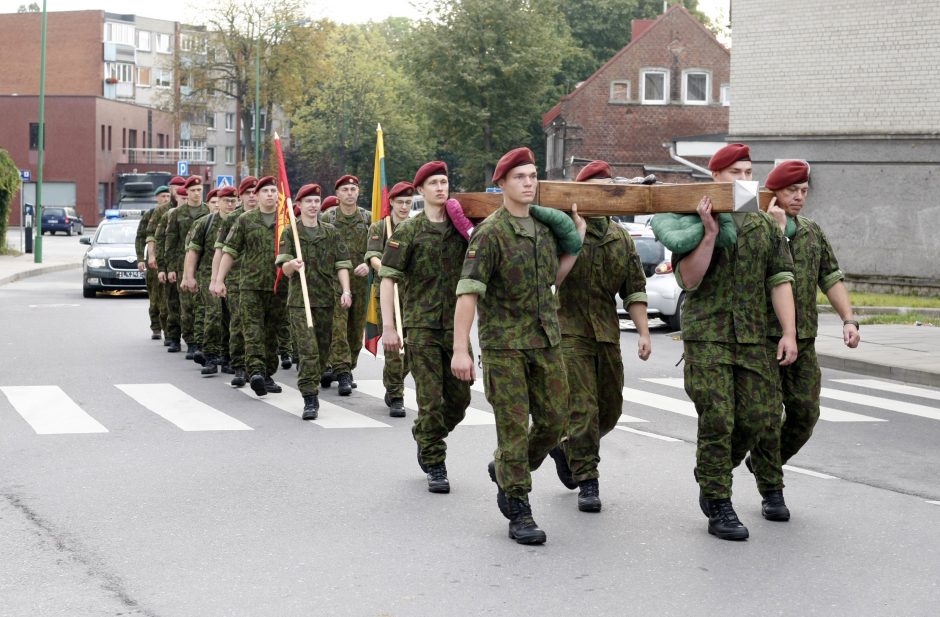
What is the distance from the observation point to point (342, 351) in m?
13.2

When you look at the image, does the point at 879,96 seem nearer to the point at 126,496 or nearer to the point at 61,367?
the point at 61,367

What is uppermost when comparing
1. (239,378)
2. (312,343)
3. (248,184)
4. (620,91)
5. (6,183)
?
(620,91)

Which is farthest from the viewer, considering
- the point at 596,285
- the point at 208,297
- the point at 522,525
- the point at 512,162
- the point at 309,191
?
the point at 208,297

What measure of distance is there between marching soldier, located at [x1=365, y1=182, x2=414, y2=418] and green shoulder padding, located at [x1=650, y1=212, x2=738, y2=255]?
14.5 feet

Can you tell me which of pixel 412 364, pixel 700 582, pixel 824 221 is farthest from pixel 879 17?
pixel 700 582

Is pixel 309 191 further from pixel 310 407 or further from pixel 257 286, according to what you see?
pixel 310 407

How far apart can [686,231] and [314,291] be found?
5.71 meters

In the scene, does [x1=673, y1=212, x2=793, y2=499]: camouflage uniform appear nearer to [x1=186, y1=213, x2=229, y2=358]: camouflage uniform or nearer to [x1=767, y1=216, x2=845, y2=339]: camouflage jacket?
[x1=767, y1=216, x2=845, y2=339]: camouflage jacket

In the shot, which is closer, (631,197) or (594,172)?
(631,197)

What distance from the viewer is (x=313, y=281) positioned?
12.0 m

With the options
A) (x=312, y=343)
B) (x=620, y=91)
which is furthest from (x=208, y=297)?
(x=620, y=91)

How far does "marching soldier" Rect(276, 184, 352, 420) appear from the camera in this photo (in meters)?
11.4

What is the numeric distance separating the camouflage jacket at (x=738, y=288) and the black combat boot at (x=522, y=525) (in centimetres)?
118

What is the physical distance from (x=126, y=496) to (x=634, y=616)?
11.5 ft
